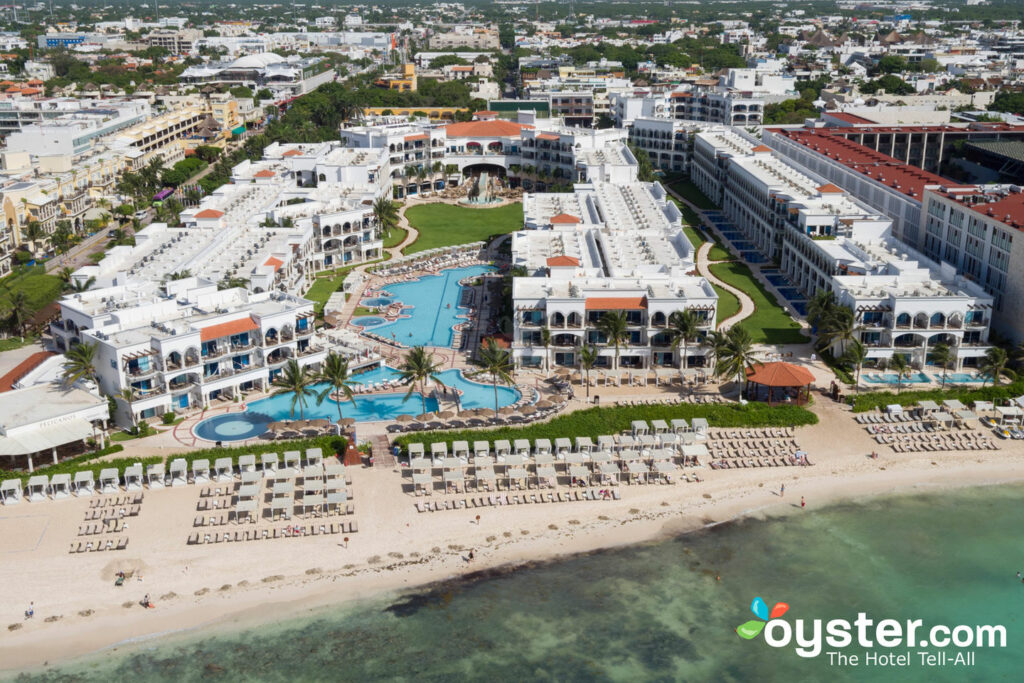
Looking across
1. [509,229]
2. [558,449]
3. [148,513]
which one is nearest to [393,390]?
[558,449]

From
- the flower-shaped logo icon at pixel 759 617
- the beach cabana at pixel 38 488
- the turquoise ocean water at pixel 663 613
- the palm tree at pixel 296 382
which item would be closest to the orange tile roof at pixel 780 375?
the turquoise ocean water at pixel 663 613

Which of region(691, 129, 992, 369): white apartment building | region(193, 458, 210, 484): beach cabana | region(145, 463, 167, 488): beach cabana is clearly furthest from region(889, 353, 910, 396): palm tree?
region(145, 463, 167, 488): beach cabana

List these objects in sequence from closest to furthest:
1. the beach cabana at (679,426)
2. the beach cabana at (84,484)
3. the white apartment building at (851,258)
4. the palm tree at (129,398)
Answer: the beach cabana at (84,484)
the beach cabana at (679,426)
the palm tree at (129,398)
the white apartment building at (851,258)

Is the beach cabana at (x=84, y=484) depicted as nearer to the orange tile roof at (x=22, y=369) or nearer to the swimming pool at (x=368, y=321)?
the orange tile roof at (x=22, y=369)

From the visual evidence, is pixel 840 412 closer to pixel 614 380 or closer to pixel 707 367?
pixel 707 367

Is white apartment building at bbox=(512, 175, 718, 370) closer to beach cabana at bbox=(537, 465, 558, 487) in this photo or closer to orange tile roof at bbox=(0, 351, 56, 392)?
beach cabana at bbox=(537, 465, 558, 487)
